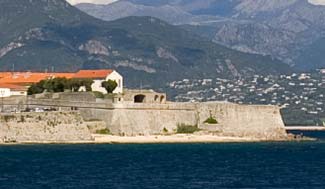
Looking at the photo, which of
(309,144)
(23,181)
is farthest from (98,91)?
(23,181)

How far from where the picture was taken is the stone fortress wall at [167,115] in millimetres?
139875

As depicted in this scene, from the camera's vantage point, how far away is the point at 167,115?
5694 inches

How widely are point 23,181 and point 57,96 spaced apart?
188 ft

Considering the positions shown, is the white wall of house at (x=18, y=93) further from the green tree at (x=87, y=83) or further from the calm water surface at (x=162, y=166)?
the calm water surface at (x=162, y=166)

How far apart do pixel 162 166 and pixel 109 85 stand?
4888 cm

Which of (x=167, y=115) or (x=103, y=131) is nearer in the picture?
(x=103, y=131)

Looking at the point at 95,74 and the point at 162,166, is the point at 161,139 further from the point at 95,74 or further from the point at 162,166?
the point at 162,166

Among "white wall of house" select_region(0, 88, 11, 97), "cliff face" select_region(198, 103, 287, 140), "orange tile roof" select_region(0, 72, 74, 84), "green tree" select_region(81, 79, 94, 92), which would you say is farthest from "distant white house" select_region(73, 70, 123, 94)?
"cliff face" select_region(198, 103, 287, 140)

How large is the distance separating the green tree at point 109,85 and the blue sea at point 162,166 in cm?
1818

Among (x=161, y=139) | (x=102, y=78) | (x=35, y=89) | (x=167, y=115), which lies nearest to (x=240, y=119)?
(x=167, y=115)

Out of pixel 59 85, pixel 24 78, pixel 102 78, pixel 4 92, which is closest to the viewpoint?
pixel 59 85

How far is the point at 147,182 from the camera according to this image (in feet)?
286

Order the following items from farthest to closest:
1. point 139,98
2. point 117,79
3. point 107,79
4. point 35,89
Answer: point 117,79, point 107,79, point 35,89, point 139,98

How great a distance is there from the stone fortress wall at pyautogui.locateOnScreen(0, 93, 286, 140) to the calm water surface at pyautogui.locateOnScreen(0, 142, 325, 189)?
7.86 m
